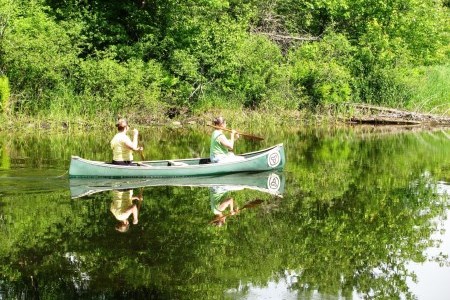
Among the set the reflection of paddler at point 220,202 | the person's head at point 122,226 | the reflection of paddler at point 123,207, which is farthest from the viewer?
the reflection of paddler at point 220,202

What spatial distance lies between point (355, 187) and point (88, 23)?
17.0 m

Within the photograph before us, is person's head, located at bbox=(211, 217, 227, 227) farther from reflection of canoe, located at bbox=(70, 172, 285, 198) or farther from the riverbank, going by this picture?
the riverbank

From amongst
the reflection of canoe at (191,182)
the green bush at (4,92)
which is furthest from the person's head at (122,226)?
the green bush at (4,92)

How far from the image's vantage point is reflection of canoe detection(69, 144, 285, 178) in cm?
1453

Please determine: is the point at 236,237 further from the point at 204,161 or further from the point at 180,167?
the point at 204,161

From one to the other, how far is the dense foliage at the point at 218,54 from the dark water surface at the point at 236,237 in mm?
8226

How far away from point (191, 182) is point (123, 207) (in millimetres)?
3298

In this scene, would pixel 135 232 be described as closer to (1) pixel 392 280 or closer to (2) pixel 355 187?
(1) pixel 392 280

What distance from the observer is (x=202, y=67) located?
29094 mm

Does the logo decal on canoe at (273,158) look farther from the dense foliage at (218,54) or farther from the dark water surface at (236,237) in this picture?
the dense foliage at (218,54)

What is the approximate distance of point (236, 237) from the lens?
9.97 meters

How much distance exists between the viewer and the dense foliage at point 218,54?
25219mm

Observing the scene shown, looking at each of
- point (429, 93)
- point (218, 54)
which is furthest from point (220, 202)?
point (429, 93)

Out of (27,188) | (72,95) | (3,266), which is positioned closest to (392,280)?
(3,266)
